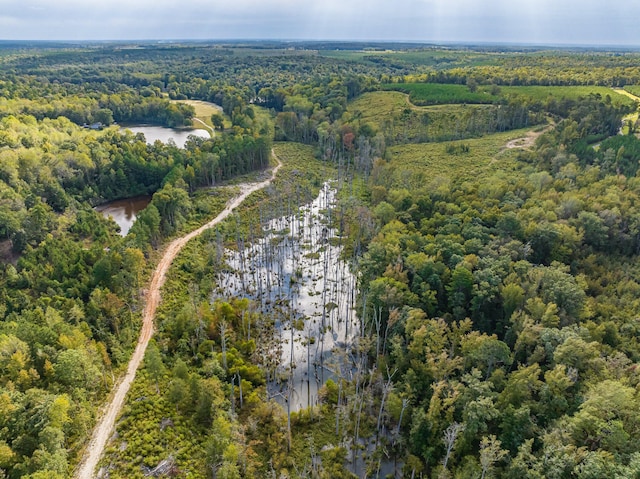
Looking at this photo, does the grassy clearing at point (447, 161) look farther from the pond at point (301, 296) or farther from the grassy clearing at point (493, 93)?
the grassy clearing at point (493, 93)

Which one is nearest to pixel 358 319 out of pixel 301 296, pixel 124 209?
pixel 301 296

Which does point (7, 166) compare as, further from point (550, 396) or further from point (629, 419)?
point (629, 419)

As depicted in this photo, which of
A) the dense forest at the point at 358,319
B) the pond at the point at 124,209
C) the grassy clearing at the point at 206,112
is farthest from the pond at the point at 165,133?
the pond at the point at 124,209

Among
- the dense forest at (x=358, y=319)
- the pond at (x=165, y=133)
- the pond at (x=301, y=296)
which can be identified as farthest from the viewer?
the pond at (x=165, y=133)

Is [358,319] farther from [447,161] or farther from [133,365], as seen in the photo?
[447,161]

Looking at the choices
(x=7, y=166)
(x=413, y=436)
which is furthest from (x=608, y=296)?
(x=7, y=166)

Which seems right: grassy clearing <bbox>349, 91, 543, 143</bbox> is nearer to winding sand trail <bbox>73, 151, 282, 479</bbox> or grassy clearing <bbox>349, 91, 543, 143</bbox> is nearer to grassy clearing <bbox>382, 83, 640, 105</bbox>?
grassy clearing <bbox>382, 83, 640, 105</bbox>
